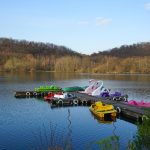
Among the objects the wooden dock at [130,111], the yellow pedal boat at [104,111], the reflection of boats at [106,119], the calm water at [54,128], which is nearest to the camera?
the calm water at [54,128]

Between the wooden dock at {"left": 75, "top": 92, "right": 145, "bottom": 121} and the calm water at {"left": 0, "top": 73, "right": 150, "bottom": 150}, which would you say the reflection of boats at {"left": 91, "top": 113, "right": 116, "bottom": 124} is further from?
the wooden dock at {"left": 75, "top": 92, "right": 145, "bottom": 121}

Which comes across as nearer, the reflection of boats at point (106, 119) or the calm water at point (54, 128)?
the calm water at point (54, 128)

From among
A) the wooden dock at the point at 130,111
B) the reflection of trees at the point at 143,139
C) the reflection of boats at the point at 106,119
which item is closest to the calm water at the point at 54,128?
the reflection of boats at the point at 106,119

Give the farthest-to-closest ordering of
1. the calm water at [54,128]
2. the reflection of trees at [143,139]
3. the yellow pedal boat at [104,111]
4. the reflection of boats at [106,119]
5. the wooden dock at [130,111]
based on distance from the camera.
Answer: the yellow pedal boat at [104,111] < the reflection of boats at [106,119] < the wooden dock at [130,111] < the calm water at [54,128] < the reflection of trees at [143,139]

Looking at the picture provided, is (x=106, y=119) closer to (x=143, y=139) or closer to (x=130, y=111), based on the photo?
(x=130, y=111)

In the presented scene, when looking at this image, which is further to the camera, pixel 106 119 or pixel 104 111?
pixel 104 111

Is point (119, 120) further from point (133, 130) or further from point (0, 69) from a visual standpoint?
point (0, 69)

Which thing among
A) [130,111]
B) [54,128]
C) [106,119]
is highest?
[130,111]

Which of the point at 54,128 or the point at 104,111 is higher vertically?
the point at 104,111

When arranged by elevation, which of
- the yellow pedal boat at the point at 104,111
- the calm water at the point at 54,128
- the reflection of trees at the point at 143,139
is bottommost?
the calm water at the point at 54,128

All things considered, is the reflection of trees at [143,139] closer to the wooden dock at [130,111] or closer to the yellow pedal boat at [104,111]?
the wooden dock at [130,111]

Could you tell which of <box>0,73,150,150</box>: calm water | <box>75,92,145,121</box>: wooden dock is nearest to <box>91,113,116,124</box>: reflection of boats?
<box>0,73,150,150</box>: calm water

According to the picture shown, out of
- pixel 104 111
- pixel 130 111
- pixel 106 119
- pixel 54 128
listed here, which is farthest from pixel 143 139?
pixel 130 111

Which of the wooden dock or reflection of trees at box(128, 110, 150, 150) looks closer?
reflection of trees at box(128, 110, 150, 150)
